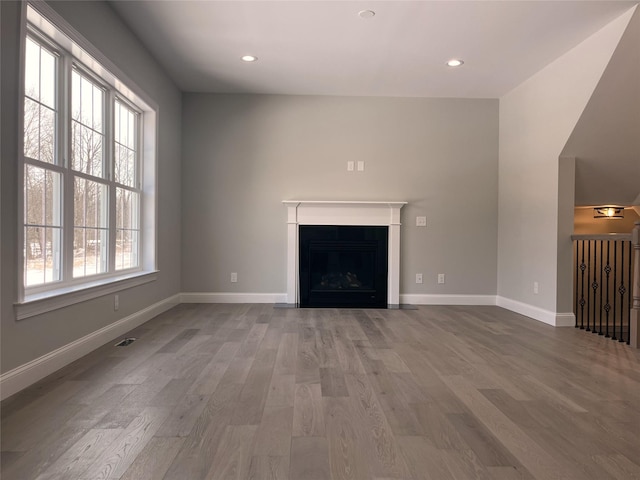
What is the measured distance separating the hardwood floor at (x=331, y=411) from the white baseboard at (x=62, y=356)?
8 centimetres

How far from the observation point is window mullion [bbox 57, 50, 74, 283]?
304cm

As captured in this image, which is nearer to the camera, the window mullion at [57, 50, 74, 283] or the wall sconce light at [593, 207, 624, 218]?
the window mullion at [57, 50, 74, 283]

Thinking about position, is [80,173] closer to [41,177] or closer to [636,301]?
[41,177]

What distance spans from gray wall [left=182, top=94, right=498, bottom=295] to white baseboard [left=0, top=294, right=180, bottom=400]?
5.27 ft

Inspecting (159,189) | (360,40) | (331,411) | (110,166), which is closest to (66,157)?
(110,166)

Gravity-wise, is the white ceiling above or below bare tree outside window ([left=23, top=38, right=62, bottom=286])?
above

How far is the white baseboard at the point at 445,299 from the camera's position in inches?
225

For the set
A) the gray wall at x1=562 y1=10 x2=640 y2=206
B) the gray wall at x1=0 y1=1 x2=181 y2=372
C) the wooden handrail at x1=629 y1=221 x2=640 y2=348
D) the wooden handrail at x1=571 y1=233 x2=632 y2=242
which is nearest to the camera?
the gray wall at x1=0 y1=1 x2=181 y2=372

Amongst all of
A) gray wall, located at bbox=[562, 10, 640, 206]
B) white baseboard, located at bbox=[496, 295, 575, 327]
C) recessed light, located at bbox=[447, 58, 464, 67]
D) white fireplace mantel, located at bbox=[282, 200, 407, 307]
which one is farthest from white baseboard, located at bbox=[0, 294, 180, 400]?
gray wall, located at bbox=[562, 10, 640, 206]

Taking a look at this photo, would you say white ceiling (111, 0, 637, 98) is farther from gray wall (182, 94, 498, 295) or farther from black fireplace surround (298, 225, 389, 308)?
black fireplace surround (298, 225, 389, 308)

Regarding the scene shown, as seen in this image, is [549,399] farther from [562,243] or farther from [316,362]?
[562,243]

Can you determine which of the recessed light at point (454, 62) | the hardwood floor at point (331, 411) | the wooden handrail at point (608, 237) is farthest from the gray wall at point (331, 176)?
the hardwood floor at point (331, 411)

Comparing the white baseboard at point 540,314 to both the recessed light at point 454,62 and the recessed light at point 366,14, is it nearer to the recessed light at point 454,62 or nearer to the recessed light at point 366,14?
the recessed light at point 454,62

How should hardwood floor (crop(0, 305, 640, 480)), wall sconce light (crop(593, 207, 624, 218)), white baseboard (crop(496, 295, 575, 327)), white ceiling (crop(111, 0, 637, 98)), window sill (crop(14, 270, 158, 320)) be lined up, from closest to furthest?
hardwood floor (crop(0, 305, 640, 480))
window sill (crop(14, 270, 158, 320))
white ceiling (crop(111, 0, 637, 98))
white baseboard (crop(496, 295, 575, 327))
wall sconce light (crop(593, 207, 624, 218))
